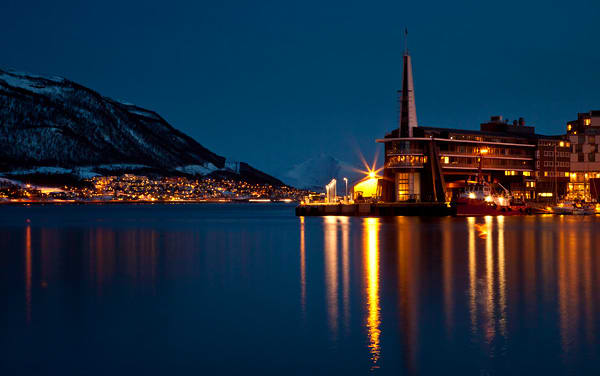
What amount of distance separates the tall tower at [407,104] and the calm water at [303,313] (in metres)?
89.4

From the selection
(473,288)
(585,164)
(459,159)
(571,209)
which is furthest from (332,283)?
(585,164)

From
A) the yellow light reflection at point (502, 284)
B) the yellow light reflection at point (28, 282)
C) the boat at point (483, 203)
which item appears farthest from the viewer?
the boat at point (483, 203)

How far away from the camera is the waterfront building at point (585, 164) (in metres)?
163

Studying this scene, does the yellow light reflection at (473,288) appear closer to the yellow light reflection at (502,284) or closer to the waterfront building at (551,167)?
the yellow light reflection at (502,284)

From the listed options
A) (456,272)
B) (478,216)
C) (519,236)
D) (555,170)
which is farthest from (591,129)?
(456,272)

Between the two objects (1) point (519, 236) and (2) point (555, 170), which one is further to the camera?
(2) point (555, 170)

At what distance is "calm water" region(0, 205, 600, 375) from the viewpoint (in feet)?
61.4

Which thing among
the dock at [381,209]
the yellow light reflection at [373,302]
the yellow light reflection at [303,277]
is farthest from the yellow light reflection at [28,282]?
the dock at [381,209]

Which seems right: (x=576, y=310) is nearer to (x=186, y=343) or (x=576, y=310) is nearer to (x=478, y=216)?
(x=186, y=343)

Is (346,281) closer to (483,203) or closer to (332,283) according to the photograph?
(332,283)

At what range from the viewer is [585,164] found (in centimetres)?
16438

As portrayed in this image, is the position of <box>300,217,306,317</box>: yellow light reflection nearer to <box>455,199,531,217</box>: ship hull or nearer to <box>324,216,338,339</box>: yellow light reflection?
<box>324,216,338,339</box>: yellow light reflection

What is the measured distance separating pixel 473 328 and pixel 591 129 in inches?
6150

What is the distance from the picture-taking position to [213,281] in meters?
35.7
